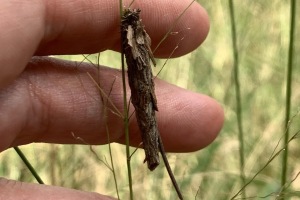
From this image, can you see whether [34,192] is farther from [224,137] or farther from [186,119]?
[224,137]

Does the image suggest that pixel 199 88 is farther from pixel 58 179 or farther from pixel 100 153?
pixel 58 179

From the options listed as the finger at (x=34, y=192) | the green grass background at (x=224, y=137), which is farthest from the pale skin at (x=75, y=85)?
the green grass background at (x=224, y=137)

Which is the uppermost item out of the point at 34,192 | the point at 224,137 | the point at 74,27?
the point at 74,27

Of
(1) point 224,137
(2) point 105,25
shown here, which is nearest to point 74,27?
(2) point 105,25

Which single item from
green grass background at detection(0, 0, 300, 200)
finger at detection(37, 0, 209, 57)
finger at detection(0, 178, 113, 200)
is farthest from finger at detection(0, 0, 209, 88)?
green grass background at detection(0, 0, 300, 200)

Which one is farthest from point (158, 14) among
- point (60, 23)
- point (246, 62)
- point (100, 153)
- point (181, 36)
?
point (246, 62)

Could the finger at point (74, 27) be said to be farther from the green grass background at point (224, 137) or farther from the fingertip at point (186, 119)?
the green grass background at point (224, 137)
